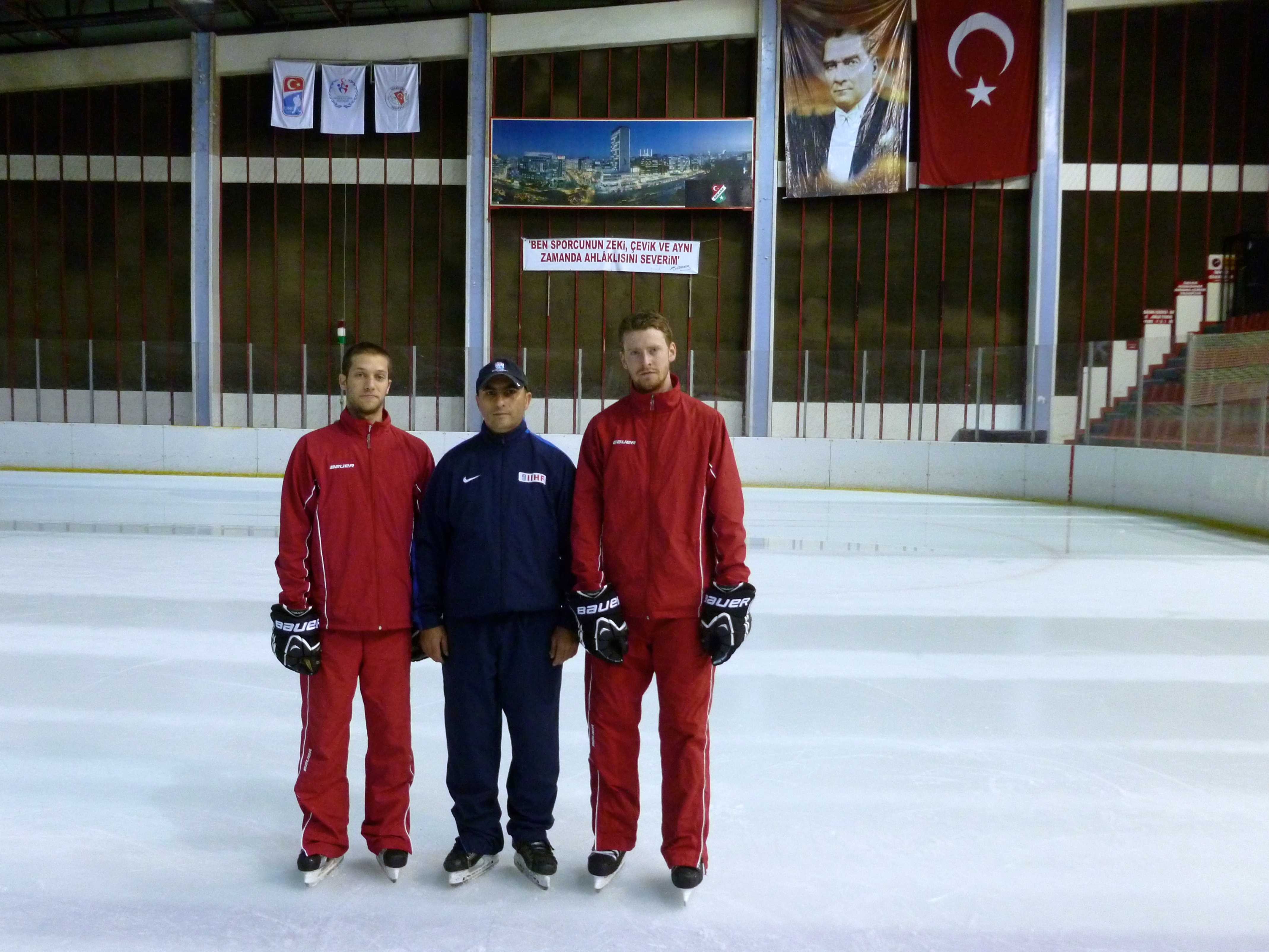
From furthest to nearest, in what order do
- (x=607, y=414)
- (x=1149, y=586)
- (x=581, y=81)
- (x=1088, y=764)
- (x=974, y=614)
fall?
1. (x=581, y=81)
2. (x=1149, y=586)
3. (x=974, y=614)
4. (x=1088, y=764)
5. (x=607, y=414)

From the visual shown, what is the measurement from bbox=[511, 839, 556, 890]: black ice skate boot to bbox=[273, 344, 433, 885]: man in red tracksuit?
1.06 ft

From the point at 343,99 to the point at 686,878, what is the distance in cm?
1957

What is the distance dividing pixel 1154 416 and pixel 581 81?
11919mm

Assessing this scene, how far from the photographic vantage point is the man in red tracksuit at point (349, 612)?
284 cm

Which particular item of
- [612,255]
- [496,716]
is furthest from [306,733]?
[612,255]

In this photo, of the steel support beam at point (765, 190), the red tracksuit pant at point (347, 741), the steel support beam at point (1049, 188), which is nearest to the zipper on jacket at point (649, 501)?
the red tracksuit pant at point (347, 741)

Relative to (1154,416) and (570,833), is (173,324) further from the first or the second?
(570,833)

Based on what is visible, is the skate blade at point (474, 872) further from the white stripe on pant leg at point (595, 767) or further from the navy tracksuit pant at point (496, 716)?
the white stripe on pant leg at point (595, 767)

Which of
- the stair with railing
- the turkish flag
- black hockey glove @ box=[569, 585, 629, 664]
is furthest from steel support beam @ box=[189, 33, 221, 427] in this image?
black hockey glove @ box=[569, 585, 629, 664]

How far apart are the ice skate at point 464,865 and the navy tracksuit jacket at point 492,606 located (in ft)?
0.07

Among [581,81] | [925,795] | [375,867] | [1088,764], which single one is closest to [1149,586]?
[1088,764]

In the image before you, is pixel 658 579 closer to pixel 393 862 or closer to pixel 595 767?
pixel 595 767

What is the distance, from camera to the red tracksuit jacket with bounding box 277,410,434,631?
9.36 feet

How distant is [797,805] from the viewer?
3.43 metres
